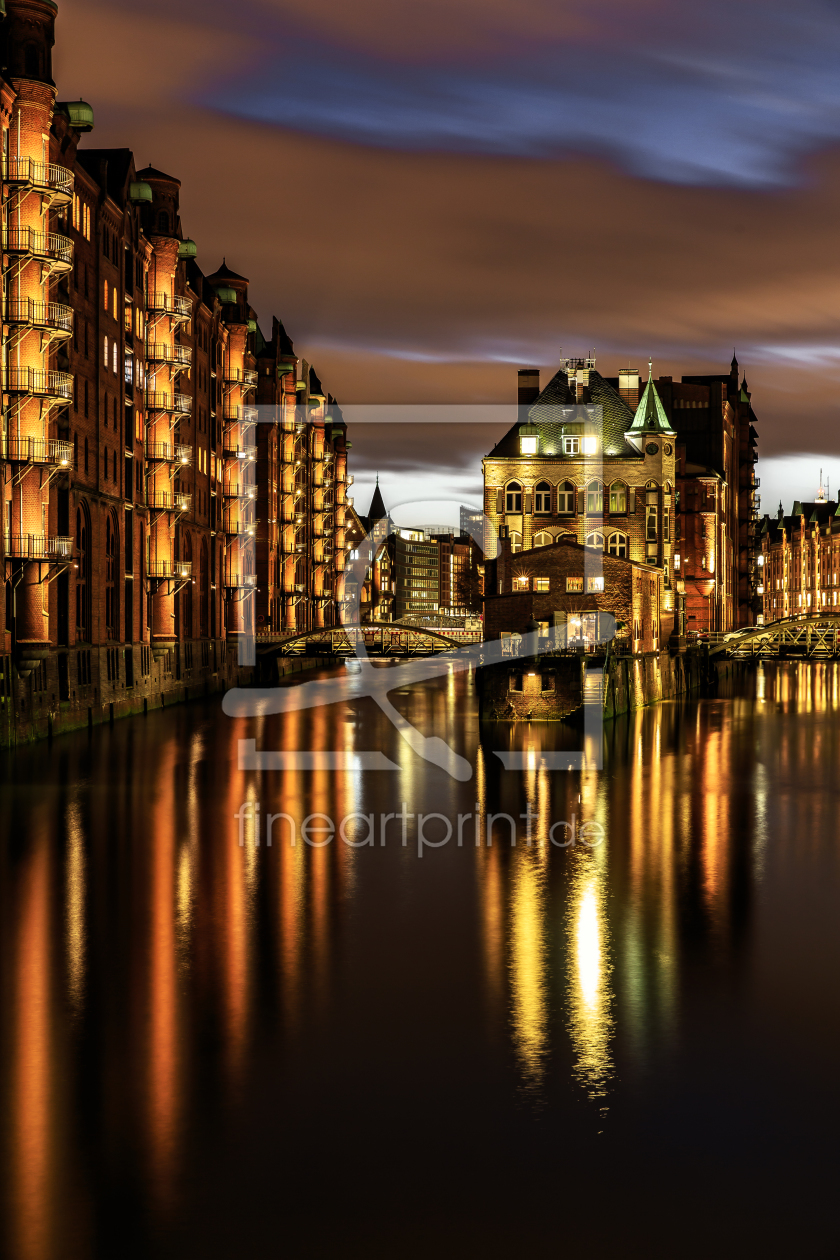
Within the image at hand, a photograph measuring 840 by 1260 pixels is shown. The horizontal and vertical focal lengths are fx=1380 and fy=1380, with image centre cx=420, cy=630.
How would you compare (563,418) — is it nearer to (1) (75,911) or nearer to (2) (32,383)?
(2) (32,383)

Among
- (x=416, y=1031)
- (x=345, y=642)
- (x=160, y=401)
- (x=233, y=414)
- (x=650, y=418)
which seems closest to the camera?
(x=416, y=1031)

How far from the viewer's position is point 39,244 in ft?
140

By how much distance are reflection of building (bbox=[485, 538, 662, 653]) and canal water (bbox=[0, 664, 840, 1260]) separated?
1070 inches

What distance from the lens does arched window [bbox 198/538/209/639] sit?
72500 mm

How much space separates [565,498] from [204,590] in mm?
21438

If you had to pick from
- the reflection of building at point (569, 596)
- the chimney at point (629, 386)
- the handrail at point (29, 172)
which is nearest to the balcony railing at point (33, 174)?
the handrail at point (29, 172)

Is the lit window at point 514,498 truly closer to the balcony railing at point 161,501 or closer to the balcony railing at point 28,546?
the balcony railing at point 161,501

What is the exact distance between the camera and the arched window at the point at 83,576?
165 ft

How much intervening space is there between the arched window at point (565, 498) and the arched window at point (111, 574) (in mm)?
30889

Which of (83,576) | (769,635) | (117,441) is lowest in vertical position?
(769,635)

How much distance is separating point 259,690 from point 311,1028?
6387 cm

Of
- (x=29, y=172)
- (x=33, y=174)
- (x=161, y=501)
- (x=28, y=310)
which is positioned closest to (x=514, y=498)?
(x=161, y=501)

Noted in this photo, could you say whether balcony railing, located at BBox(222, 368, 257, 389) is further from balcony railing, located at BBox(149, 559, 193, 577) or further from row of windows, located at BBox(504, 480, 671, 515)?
balcony railing, located at BBox(149, 559, 193, 577)

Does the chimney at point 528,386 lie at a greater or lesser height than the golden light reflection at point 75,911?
greater
